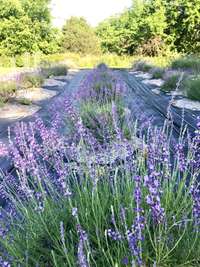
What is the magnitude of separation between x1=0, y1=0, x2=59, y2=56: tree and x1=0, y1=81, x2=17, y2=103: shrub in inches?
607

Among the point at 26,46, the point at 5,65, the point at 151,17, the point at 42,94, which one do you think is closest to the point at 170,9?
the point at 151,17

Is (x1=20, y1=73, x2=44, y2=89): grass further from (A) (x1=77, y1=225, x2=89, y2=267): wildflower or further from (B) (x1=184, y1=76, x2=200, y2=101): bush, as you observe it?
(A) (x1=77, y1=225, x2=89, y2=267): wildflower

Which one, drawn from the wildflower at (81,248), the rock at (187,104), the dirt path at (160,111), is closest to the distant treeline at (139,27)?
the dirt path at (160,111)

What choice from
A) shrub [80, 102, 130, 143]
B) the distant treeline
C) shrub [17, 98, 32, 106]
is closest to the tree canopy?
the distant treeline

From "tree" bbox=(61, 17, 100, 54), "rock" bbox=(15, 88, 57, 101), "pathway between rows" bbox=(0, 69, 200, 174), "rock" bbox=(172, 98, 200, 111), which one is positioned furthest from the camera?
"tree" bbox=(61, 17, 100, 54)

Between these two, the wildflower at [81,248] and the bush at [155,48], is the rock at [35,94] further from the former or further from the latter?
the bush at [155,48]

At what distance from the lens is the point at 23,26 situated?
25328 mm

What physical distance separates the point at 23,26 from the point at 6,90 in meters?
16.8

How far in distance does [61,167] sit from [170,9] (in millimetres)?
28960

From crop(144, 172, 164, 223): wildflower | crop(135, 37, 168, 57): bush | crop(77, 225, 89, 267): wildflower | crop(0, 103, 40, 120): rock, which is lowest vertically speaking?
crop(0, 103, 40, 120): rock

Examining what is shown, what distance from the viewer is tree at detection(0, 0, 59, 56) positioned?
25.4m

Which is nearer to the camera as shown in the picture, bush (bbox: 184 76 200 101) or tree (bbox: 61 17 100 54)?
bush (bbox: 184 76 200 101)

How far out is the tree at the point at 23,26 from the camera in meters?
25.4

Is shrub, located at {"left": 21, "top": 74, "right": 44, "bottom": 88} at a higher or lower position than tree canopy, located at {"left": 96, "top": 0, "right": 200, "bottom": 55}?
lower
